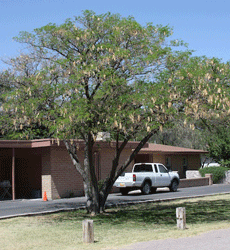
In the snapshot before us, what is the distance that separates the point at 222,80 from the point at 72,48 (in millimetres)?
5527

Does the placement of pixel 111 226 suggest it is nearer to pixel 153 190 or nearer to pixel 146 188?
pixel 146 188

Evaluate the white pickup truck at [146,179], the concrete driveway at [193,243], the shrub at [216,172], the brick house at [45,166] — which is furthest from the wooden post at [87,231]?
the shrub at [216,172]

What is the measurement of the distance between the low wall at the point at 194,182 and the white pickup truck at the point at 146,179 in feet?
12.7

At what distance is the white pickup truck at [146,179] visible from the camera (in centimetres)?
2694

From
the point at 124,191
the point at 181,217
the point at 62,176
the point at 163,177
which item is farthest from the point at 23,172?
the point at 181,217

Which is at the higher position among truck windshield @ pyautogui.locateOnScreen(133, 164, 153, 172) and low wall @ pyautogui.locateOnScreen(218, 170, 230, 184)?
truck windshield @ pyautogui.locateOnScreen(133, 164, 153, 172)

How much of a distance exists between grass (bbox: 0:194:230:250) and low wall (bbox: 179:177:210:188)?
1405 cm

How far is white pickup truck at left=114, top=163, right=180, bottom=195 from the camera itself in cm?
2694

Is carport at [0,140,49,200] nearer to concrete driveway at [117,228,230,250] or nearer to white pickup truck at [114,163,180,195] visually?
white pickup truck at [114,163,180,195]

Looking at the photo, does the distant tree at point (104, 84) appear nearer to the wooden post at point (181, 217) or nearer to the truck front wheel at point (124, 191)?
the wooden post at point (181, 217)

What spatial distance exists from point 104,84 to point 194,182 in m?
22.3

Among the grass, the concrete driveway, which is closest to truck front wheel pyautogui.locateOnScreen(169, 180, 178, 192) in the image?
the grass

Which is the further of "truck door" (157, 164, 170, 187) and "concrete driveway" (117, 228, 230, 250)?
"truck door" (157, 164, 170, 187)

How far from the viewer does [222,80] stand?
51.0ft
